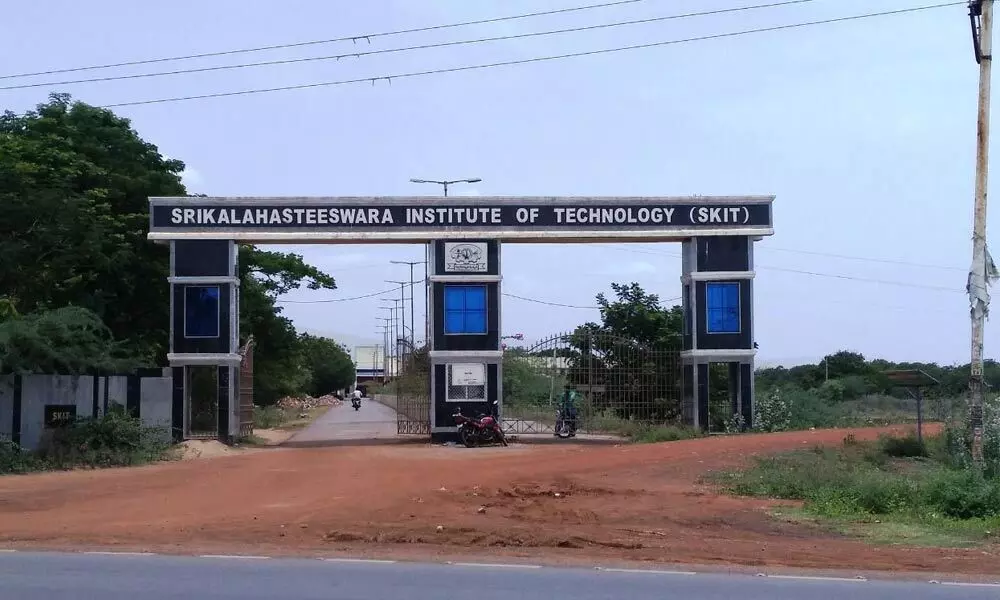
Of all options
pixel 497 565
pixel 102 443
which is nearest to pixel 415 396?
pixel 102 443

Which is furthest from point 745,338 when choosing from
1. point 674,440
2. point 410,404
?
point 410,404

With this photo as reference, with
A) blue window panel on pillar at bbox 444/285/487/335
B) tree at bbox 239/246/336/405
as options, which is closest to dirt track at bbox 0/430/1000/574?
blue window panel on pillar at bbox 444/285/487/335

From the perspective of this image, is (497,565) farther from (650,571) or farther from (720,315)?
(720,315)

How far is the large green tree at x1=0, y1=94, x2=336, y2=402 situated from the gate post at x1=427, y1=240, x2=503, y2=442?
8.22 m

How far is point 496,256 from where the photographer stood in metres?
30.1

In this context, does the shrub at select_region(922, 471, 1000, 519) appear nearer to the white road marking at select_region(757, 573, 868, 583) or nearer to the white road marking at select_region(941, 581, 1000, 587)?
the white road marking at select_region(941, 581, 1000, 587)

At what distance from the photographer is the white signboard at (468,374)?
29875 mm

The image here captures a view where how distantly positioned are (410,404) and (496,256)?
8.19 meters

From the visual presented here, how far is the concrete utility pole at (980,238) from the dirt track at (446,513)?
447 cm

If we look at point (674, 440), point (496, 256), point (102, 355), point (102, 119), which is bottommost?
point (674, 440)

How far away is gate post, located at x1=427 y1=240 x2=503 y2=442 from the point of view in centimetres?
2989

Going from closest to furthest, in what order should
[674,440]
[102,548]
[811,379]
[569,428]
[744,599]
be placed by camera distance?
1. [744,599]
2. [102,548]
3. [674,440]
4. [569,428]
5. [811,379]

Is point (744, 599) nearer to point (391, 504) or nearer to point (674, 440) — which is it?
point (391, 504)

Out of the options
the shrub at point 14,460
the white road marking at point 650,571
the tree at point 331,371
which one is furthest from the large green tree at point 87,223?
the tree at point 331,371
